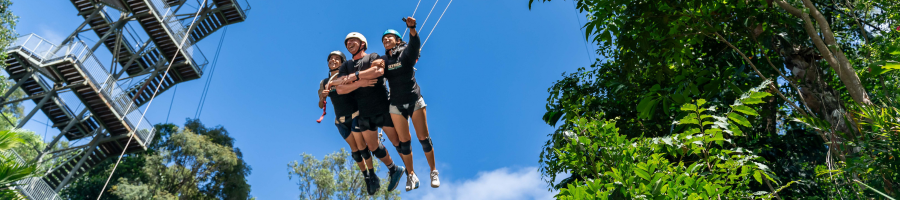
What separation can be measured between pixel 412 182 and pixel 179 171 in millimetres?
20626

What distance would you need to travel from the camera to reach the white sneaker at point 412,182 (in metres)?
6.68

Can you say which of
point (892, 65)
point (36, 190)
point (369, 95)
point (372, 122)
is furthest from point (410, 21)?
point (36, 190)

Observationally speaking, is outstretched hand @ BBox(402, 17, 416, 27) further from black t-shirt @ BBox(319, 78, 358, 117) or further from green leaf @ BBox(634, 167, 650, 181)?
green leaf @ BBox(634, 167, 650, 181)

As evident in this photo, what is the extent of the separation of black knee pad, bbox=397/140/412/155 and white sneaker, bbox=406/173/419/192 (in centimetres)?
31

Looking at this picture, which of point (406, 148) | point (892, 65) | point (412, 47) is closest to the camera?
point (892, 65)

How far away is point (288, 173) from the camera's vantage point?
25938 mm

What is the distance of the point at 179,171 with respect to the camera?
24531 millimetres

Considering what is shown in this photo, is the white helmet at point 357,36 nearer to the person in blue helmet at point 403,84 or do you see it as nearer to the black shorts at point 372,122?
the person in blue helmet at point 403,84

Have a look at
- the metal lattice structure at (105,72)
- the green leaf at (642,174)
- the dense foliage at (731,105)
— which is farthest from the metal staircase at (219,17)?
the green leaf at (642,174)

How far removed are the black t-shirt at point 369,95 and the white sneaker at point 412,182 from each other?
891 millimetres

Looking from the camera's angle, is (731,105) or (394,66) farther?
(394,66)

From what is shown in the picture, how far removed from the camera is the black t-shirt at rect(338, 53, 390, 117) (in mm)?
6148

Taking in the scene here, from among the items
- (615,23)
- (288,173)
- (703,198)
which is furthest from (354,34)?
(288,173)

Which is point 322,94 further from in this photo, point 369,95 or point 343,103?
point 369,95
